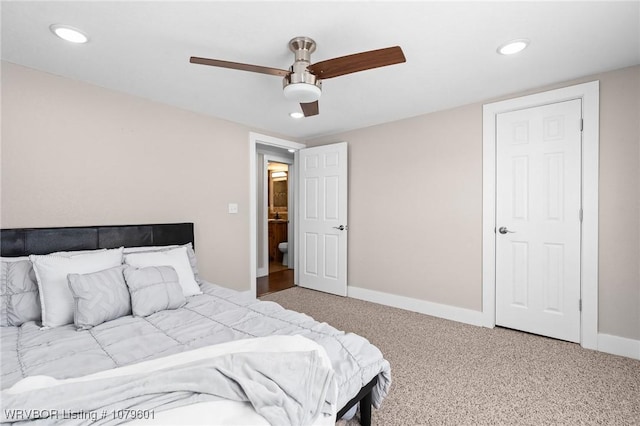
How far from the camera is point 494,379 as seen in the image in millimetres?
2145

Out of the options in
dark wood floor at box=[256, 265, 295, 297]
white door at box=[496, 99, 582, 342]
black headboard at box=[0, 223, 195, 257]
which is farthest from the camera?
dark wood floor at box=[256, 265, 295, 297]

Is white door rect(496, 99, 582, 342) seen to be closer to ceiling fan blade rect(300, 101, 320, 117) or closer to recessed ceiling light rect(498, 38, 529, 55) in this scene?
recessed ceiling light rect(498, 38, 529, 55)

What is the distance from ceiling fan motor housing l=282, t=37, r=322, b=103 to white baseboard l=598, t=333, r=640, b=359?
3065mm

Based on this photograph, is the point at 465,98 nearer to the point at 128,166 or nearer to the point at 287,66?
the point at 287,66

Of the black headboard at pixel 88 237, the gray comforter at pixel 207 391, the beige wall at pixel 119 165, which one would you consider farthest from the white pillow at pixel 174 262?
the gray comforter at pixel 207 391

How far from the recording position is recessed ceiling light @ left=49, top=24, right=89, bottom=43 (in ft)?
6.12

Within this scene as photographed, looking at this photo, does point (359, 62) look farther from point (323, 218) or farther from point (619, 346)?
point (619, 346)

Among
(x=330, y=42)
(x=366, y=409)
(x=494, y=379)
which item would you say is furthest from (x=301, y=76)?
(x=494, y=379)

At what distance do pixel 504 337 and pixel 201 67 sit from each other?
3.57 meters

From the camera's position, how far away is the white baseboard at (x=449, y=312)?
2.44m

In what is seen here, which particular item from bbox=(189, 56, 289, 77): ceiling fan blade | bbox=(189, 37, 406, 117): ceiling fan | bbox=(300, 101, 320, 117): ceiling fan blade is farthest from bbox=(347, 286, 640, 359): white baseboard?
bbox=(189, 56, 289, 77): ceiling fan blade

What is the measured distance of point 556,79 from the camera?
264 centimetres

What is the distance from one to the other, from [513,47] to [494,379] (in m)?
2.32

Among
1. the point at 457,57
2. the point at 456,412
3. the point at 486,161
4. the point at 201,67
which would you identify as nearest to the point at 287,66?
the point at 201,67
